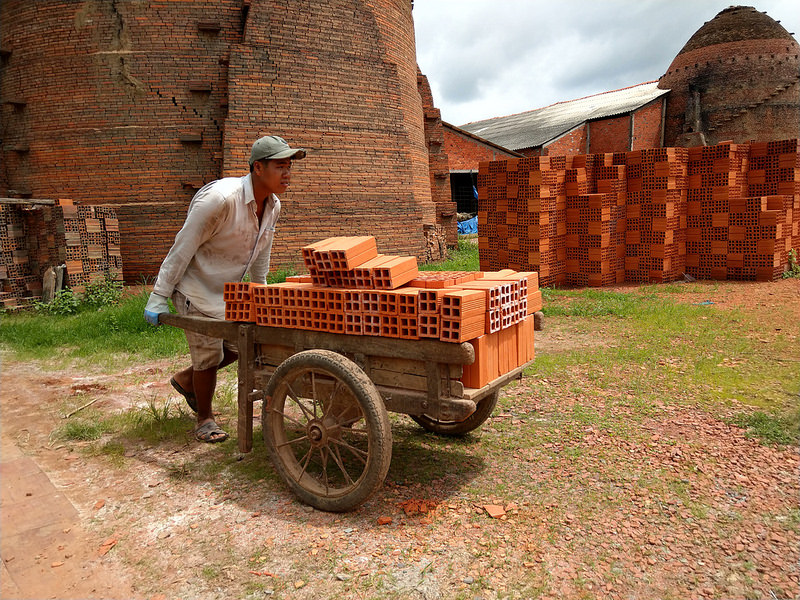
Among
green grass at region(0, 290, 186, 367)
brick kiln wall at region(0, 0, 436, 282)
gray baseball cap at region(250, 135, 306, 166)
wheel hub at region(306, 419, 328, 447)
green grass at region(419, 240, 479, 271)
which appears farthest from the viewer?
green grass at region(419, 240, 479, 271)

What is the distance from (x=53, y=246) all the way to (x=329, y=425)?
9.10m

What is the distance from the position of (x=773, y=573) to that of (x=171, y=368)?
19.9 ft

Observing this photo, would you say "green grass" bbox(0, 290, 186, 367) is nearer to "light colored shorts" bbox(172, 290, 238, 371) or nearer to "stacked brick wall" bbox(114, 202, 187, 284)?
"stacked brick wall" bbox(114, 202, 187, 284)

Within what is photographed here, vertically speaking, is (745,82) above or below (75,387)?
above

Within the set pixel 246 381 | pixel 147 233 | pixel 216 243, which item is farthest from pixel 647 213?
pixel 147 233

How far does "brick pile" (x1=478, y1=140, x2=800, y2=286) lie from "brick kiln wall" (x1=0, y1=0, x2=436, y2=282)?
424 cm

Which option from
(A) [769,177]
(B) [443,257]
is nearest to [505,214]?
(B) [443,257]

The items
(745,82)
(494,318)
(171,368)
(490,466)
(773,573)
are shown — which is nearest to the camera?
(773,573)

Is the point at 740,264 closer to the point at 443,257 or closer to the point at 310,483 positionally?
the point at 443,257

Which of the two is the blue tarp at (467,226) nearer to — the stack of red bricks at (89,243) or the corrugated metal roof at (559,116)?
the corrugated metal roof at (559,116)

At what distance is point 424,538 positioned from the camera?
9.17 ft

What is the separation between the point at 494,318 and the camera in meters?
2.95

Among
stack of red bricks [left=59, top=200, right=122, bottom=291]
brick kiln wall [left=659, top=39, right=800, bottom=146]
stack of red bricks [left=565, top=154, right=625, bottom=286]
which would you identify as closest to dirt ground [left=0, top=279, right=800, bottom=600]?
stack of red bricks [left=59, top=200, right=122, bottom=291]

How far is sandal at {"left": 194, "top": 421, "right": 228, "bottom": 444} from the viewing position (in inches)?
166
